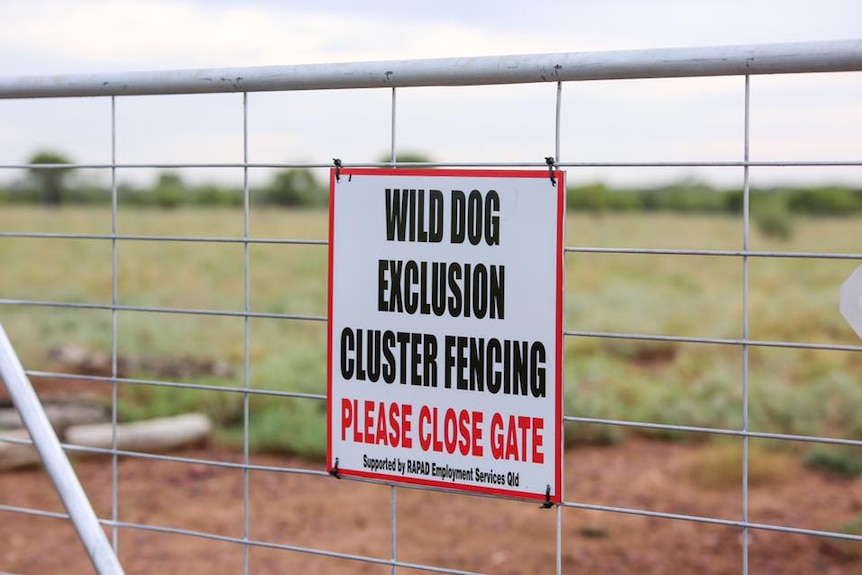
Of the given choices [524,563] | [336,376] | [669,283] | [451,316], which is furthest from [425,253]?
[669,283]

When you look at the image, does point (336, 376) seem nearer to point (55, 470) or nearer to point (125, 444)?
point (55, 470)

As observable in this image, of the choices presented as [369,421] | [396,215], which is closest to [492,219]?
[396,215]

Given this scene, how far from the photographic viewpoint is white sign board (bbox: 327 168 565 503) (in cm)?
196

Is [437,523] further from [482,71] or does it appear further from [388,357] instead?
[482,71]

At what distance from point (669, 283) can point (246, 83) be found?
560 inches

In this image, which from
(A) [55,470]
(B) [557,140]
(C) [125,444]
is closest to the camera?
(B) [557,140]

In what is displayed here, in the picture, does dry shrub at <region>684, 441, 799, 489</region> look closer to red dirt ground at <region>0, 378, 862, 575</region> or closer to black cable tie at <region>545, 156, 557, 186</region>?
red dirt ground at <region>0, 378, 862, 575</region>

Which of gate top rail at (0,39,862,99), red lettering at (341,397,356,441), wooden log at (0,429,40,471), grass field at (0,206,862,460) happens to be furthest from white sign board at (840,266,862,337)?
wooden log at (0,429,40,471)

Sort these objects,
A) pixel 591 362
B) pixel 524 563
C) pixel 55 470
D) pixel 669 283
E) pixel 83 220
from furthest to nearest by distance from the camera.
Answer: pixel 83 220, pixel 669 283, pixel 591 362, pixel 524 563, pixel 55 470

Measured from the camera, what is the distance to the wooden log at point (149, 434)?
7.03 metres

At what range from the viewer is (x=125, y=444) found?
7.25 metres

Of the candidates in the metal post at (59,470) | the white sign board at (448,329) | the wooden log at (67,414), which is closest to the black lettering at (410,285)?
→ the white sign board at (448,329)

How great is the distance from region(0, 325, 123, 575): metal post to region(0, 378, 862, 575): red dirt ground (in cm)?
337

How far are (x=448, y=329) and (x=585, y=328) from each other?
418 inches
